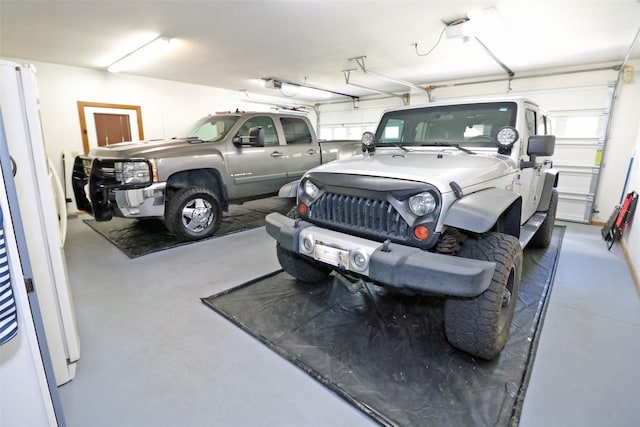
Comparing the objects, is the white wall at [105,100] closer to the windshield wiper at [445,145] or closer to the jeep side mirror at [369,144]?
the jeep side mirror at [369,144]

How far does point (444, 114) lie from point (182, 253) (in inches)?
139

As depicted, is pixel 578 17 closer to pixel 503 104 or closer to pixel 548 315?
pixel 503 104

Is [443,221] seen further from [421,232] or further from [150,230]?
[150,230]

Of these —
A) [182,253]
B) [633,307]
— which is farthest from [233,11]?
[633,307]

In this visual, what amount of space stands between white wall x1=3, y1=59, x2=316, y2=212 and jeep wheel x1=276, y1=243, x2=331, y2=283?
5894mm

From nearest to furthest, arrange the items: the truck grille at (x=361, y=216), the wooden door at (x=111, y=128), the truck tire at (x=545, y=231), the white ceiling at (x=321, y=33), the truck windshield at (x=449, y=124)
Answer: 1. the truck grille at (x=361, y=216)
2. the truck windshield at (x=449, y=124)
3. the white ceiling at (x=321, y=33)
4. the truck tire at (x=545, y=231)
5. the wooden door at (x=111, y=128)

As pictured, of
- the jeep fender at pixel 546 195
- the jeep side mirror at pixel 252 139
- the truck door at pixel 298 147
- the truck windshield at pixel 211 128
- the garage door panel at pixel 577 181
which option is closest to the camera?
the jeep fender at pixel 546 195

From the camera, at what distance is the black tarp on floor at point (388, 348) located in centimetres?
170

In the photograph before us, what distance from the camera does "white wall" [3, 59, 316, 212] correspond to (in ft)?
20.2

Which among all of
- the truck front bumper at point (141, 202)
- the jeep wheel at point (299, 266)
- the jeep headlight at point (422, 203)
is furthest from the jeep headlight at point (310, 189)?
the truck front bumper at point (141, 202)

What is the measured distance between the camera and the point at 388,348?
2156 millimetres

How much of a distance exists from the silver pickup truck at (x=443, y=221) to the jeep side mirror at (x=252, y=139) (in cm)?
237

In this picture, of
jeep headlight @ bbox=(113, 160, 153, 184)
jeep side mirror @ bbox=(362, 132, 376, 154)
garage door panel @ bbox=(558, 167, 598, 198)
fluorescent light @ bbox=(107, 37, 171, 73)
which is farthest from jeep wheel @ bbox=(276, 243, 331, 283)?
garage door panel @ bbox=(558, 167, 598, 198)

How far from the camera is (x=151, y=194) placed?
13.0 feet
